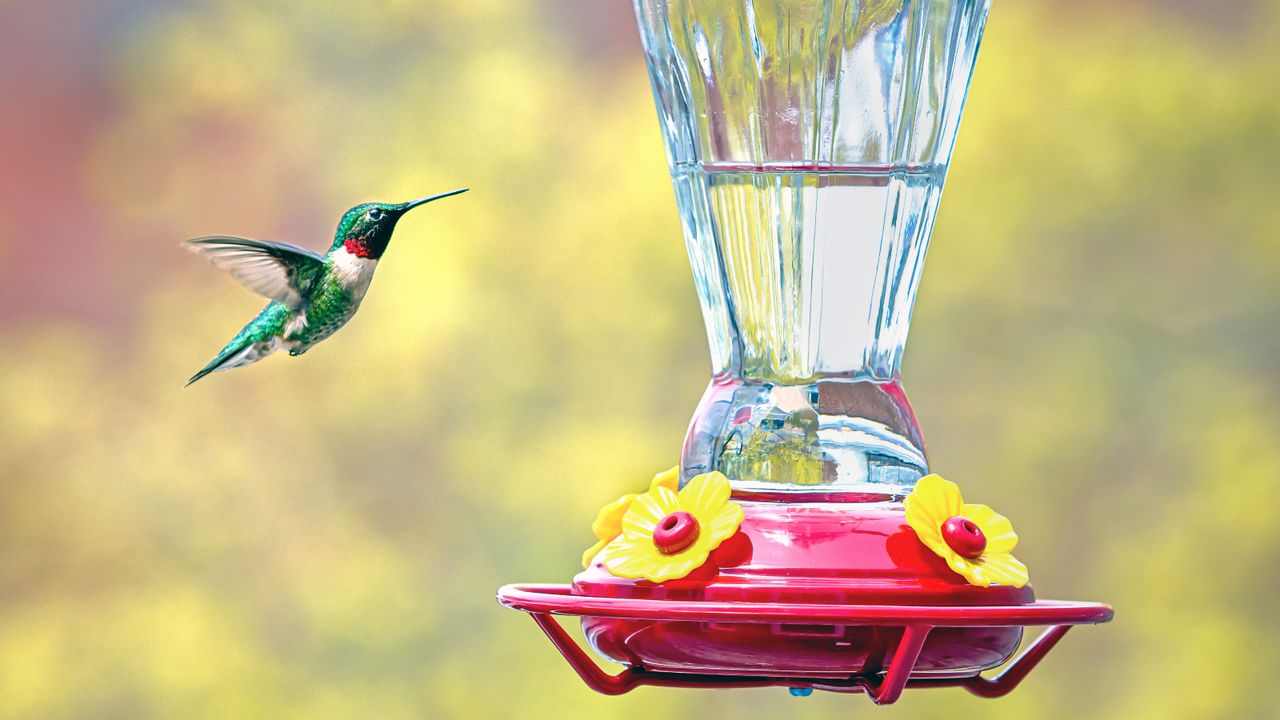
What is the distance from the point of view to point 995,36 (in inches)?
217

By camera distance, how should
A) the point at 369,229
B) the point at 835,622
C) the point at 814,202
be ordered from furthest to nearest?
the point at 369,229
the point at 814,202
the point at 835,622

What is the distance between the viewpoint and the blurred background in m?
5.01

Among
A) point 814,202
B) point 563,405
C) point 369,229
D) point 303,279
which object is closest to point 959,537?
point 814,202

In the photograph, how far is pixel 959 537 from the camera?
131cm

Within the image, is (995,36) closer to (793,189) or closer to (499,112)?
(499,112)

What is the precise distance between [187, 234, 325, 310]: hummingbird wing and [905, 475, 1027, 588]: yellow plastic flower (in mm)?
878

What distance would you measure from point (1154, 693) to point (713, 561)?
407cm

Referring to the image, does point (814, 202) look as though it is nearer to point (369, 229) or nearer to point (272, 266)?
point (369, 229)

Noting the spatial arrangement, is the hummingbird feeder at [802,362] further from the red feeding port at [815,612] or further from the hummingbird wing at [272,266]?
the hummingbird wing at [272,266]

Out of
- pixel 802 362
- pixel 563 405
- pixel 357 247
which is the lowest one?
pixel 563 405

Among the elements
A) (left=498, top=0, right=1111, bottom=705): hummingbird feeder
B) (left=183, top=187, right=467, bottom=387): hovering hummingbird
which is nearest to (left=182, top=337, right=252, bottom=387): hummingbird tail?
(left=183, top=187, right=467, bottom=387): hovering hummingbird

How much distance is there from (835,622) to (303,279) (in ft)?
3.32

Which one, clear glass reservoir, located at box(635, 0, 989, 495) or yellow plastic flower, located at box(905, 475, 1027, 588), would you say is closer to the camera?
yellow plastic flower, located at box(905, 475, 1027, 588)

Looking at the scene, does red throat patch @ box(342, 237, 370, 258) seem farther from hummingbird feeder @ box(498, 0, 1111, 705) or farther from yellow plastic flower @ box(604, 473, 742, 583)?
yellow plastic flower @ box(604, 473, 742, 583)
